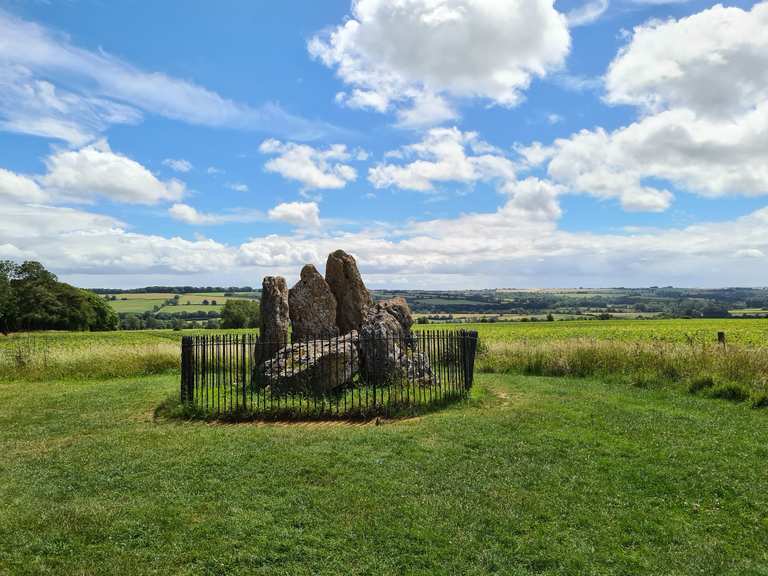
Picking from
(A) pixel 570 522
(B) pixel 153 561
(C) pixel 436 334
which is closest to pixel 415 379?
(C) pixel 436 334

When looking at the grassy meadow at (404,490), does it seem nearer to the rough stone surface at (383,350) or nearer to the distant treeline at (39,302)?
the rough stone surface at (383,350)

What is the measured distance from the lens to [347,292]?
59.2 feet

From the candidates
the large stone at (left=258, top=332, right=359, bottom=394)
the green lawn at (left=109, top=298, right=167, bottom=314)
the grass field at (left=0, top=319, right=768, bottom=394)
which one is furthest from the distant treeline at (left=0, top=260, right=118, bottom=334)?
the large stone at (left=258, top=332, right=359, bottom=394)

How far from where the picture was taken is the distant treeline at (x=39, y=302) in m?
55.5

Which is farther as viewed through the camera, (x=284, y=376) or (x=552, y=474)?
(x=284, y=376)

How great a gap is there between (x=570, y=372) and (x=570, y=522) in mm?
12325

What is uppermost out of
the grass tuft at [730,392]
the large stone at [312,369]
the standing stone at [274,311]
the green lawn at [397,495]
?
the standing stone at [274,311]

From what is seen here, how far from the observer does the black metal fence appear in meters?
11.6

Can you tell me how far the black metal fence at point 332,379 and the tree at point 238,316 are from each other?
A: 53.1m

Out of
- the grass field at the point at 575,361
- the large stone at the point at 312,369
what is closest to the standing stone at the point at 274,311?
the large stone at the point at 312,369

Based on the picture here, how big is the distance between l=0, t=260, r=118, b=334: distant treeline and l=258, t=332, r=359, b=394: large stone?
52437mm

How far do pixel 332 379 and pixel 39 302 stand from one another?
5721 cm

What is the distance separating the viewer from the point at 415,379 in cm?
1394

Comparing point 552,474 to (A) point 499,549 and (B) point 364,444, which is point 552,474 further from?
(B) point 364,444
